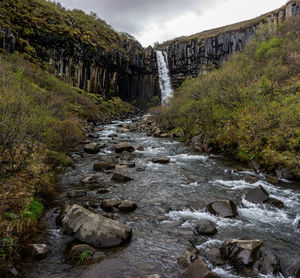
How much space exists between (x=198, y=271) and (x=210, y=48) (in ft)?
268

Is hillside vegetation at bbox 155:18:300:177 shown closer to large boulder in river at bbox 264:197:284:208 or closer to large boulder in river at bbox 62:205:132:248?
large boulder in river at bbox 264:197:284:208

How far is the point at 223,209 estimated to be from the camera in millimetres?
8195

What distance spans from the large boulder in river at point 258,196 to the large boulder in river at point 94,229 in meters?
6.28

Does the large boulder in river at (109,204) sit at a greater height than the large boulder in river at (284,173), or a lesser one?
lesser

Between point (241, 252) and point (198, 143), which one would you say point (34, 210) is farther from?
point (198, 143)

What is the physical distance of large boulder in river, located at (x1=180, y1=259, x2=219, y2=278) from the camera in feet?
15.2

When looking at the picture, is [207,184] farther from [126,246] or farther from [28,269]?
[28,269]

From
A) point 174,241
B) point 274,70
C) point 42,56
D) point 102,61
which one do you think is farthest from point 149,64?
point 174,241

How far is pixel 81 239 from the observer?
19.8 ft

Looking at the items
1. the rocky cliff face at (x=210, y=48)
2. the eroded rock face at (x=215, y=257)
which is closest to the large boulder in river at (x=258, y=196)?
the eroded rock face at (x=215, y=257)

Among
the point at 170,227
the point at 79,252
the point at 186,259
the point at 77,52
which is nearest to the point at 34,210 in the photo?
the point at 79,252

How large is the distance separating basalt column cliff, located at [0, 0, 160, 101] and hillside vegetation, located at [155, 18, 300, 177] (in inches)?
1326

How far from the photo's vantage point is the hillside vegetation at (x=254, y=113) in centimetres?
1346

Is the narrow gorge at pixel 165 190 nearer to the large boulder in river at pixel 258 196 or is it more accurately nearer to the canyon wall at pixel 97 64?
the large boulder in river at pixel 258 196
